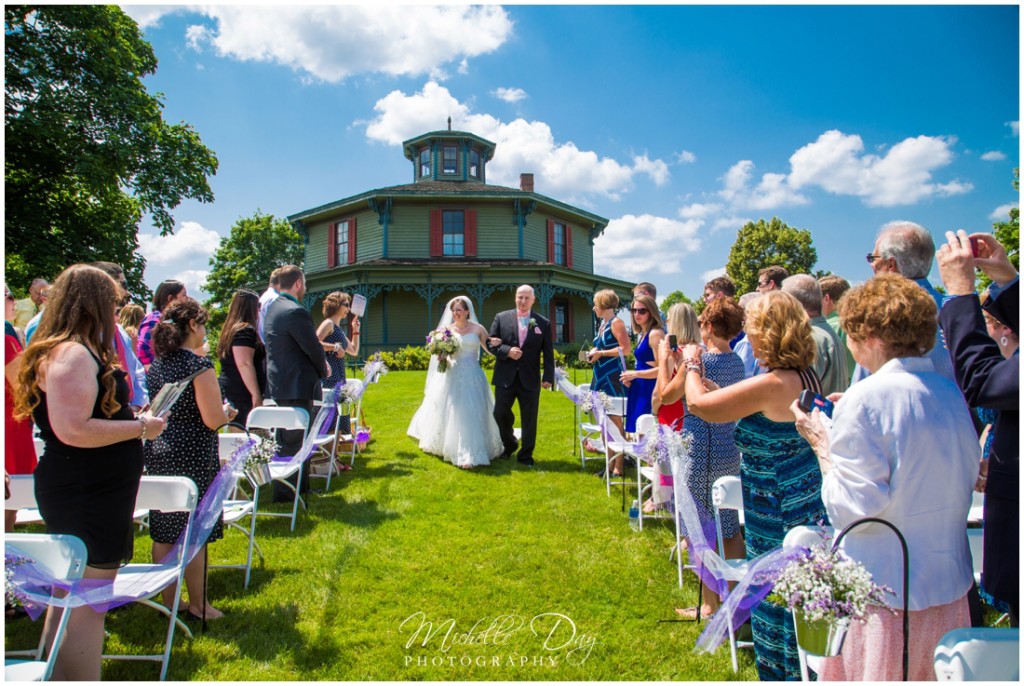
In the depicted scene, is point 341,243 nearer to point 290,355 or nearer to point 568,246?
point 568,246

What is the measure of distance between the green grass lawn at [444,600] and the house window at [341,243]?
2187 centimetres

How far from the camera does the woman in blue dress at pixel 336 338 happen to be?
7.64 meters

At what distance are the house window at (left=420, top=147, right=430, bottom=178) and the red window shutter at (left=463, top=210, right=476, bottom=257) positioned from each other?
4.49m

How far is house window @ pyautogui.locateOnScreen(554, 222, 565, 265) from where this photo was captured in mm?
27578

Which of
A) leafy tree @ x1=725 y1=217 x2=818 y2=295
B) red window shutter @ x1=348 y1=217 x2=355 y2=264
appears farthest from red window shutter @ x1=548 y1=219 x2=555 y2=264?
leafy tree @ x1=725 y1=217 x2=818 y2=295

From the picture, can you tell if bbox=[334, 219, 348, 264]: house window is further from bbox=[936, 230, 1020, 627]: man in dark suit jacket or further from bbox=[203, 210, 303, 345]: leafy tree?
bbox=[936, 230, 1020, 627]: man in dark suit jacket

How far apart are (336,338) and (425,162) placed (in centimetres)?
2242

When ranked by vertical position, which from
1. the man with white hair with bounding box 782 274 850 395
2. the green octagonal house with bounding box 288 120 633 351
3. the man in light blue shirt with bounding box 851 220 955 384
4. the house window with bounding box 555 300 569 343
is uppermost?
the green octagonal house with bounding box 288 120 633 351

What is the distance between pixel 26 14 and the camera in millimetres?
16156

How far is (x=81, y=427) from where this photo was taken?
2.61m

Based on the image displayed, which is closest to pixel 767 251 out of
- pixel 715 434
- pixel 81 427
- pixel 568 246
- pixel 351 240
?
pixel 568 246

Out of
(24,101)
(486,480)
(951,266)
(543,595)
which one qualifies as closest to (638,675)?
(543,595)

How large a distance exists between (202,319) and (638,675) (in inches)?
137

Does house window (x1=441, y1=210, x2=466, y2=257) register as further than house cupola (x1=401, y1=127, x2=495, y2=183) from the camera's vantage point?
No
